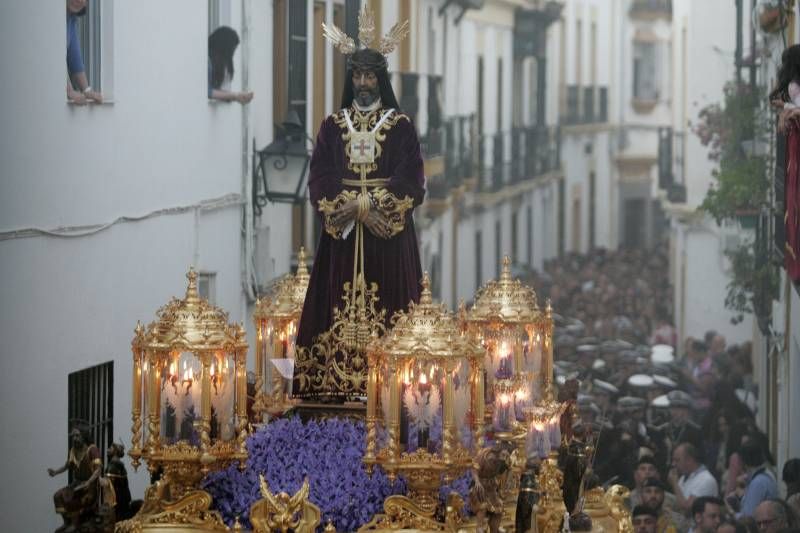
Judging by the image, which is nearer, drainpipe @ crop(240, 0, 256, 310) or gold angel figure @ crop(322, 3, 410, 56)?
gold angel figure @ crop(322, 3, 410, 56)

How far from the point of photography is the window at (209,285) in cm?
1889

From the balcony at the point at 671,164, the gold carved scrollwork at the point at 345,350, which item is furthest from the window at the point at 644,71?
the gold carved scrollwork at the point at 345,350

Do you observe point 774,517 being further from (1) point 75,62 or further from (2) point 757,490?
(1) point 75,62

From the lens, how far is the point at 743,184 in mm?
23859

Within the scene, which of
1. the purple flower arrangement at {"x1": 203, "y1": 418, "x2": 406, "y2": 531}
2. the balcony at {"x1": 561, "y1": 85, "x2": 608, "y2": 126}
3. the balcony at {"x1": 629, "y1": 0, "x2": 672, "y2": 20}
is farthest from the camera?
the balcony at {"x1": 561, "y1": 85, "x2": 608, "y2": 126}

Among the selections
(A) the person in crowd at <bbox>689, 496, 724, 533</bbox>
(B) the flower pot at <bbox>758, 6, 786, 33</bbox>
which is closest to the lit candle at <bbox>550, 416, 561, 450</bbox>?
(A) the person in crowd at <bbox>689, 496, 724, 533</bbox>

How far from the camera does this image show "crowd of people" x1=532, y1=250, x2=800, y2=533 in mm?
18453

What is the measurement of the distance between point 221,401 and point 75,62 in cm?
413

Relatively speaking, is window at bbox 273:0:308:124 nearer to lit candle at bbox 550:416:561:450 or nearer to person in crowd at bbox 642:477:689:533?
person in crowd at bbox 642:477:689:533

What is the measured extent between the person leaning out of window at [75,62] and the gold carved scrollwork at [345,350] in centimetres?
303

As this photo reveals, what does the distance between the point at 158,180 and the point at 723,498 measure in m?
6.28

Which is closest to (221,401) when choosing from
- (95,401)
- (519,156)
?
(95,401)

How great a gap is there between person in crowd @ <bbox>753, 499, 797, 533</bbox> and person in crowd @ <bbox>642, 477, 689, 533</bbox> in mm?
714

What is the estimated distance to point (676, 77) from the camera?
30.1 metres
